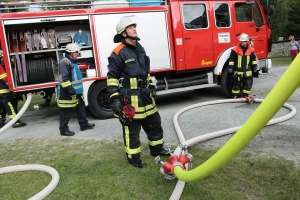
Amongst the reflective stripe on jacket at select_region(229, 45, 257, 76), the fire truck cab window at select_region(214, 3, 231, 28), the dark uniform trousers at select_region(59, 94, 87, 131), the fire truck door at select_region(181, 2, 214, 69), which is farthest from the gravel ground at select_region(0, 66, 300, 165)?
the fire truck cab window at select_region(214, 3, 231, 28)

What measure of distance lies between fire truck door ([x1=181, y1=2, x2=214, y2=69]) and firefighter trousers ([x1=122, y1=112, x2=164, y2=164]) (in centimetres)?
336

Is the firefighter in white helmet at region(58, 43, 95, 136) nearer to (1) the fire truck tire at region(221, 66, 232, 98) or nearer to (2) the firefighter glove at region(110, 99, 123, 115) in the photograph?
(2) the firefighter glove at region(110, 99, 123, 115)

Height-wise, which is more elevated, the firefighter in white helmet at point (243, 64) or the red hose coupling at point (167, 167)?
the firefighter in white helmet at point (243, 64)

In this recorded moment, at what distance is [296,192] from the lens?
2.80m

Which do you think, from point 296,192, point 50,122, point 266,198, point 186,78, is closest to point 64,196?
point 266,198

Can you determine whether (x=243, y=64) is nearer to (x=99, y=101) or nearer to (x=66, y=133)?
(x=99, y=101)

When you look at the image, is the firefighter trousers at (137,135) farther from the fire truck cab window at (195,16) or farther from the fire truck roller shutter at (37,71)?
the fire truck cab window at (195,16)

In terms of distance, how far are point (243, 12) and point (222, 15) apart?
0.72m

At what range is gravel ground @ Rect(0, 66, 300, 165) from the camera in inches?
159

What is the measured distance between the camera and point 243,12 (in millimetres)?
7469

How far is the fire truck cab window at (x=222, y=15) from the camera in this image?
7.08m

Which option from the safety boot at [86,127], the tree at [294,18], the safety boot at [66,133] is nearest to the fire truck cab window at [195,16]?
the safety boot at [86,127]

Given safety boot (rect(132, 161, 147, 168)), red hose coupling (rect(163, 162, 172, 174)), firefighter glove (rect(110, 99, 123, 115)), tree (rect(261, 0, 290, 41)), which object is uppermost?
tree (rect(261, 0, 290, 41))

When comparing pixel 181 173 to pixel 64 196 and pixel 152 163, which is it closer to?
pixel 152 163
